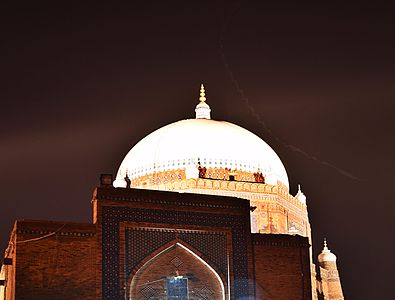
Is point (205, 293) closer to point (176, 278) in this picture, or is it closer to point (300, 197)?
point (176, 278)

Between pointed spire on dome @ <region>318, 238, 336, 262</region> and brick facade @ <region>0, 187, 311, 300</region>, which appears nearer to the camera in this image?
brick facade @ <region>0, 187, 311, 300</region>

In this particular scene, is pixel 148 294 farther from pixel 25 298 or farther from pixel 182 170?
pixel 182 170

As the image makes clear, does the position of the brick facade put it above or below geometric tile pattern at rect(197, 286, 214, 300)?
above

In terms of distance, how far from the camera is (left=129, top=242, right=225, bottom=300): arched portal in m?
21.0

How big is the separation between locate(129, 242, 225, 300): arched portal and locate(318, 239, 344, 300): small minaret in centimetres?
1037

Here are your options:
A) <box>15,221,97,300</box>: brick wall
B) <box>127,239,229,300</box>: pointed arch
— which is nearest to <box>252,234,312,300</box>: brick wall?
<box>127,239,229,300</box>: pointed arch

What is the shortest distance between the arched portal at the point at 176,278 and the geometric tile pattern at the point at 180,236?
27 cm

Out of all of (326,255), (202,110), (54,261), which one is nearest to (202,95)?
(202,110)

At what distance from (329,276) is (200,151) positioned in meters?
6.88

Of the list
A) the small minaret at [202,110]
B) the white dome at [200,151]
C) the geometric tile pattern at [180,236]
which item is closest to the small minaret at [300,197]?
the white dome at [200,151]

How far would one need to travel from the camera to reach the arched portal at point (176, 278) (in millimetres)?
21000

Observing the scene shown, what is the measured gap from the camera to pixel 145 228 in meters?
21.4

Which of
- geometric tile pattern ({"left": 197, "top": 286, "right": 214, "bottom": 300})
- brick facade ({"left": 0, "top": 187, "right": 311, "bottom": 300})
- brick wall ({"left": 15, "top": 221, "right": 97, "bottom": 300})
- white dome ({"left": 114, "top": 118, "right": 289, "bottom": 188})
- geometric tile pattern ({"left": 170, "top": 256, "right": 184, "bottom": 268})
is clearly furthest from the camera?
white dome ({"left": 114, "top": 118, "right": 289, "bottom": 188})

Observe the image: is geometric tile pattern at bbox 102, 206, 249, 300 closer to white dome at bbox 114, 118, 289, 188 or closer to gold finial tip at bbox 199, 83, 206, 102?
white dome at bbox 114, 118, 289, 188
